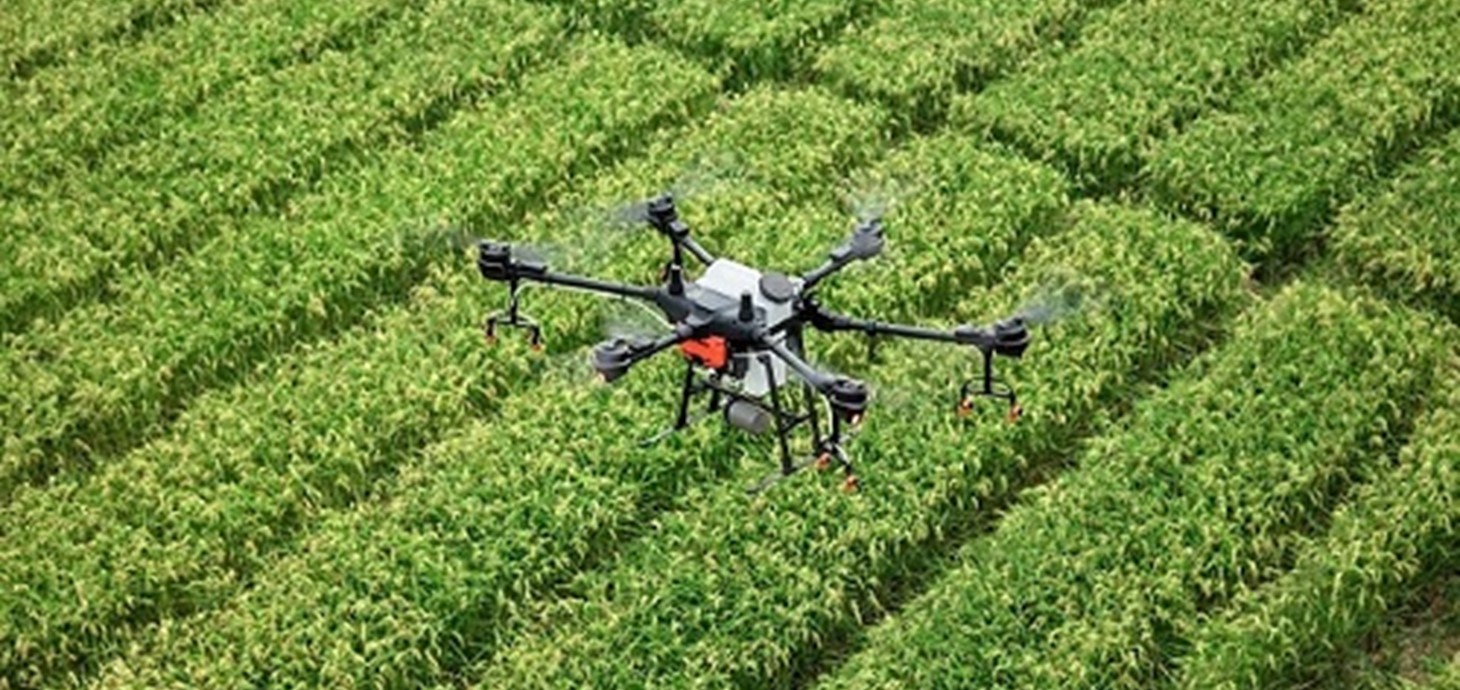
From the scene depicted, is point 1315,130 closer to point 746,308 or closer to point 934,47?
point 934,47

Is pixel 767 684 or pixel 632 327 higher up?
pixel 632 327

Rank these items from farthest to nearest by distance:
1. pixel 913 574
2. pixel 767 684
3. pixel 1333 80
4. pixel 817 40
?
pixel 817 40 → pixel 1333 80 → pixel 913 574 → pixel 767 684

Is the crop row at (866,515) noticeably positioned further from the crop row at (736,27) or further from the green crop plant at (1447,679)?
the crop row at (736,27)

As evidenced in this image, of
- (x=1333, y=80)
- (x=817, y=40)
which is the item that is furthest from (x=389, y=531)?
(x=1333, y=80)

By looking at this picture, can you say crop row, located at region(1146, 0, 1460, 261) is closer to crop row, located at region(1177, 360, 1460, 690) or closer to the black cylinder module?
crop row, located at region(1177, 360, 1460, 690)

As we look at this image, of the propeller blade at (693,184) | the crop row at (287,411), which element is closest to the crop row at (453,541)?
the crop row at (287,411)

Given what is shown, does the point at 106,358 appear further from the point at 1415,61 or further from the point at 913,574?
the point at 1415,61

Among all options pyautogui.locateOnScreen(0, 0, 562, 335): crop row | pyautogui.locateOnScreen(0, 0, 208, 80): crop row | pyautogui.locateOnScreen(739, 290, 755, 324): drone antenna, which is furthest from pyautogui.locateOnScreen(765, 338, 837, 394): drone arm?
pyautogui.locateOnScreen(0, 0, 208, 80): crop row

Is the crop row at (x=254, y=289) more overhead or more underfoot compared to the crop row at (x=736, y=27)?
more underfoot
